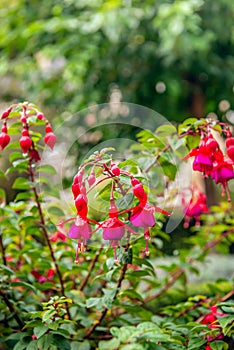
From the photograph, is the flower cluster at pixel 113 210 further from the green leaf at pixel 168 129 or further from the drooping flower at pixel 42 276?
the drooping flower at pixel 42 276

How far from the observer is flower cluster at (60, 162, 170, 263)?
805 mm

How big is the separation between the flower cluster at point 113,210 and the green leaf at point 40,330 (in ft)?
0.51

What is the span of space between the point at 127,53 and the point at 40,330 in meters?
2.79

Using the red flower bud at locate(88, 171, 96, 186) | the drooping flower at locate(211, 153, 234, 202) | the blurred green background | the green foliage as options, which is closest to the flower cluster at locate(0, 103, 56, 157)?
the green foliage

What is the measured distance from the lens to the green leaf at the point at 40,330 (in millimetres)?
886

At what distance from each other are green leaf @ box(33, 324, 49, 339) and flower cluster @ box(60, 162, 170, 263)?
157mm

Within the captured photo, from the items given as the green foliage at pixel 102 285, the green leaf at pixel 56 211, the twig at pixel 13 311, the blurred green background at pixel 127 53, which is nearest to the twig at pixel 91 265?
the green foliage at pixel 102 285

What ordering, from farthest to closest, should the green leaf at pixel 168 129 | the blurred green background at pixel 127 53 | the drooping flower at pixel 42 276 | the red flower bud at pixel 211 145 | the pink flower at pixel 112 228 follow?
the blurred green background at pixel 127 53 < the drooping flower at pixel 42 276 < the green leaf at pixel 168 129 < the red flower bud at pixel 211 145 < the pink flower at pixel 112 228

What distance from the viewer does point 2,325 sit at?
1171 mm

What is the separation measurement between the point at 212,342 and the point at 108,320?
403 mm

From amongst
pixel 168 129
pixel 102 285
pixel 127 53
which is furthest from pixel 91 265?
pixel 127 53

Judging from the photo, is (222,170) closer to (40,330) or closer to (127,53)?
(40,330)

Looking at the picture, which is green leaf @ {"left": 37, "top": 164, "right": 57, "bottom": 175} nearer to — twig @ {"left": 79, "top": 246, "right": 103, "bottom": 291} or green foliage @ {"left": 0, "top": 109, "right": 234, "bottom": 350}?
green foliage @ {"left": 0, "top": 109, "right": 234, "bottom": 350}

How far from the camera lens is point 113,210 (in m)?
0.82
